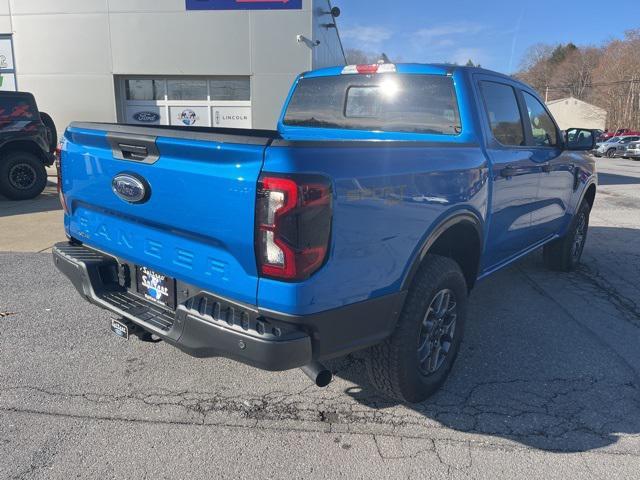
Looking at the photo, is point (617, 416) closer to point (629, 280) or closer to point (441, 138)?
point (441, 138)

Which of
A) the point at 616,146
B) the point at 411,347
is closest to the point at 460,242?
the point at 411,347

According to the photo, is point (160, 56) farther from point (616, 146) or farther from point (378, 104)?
point (616, 146)

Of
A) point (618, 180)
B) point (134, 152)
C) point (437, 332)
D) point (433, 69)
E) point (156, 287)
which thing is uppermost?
point (433, 69)

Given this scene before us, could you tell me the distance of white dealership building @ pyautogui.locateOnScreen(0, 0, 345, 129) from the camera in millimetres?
14266

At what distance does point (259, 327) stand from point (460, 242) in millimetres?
1701

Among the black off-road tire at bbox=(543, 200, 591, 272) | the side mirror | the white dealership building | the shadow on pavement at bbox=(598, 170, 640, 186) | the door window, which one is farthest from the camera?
the shadow on pavement at bbox=(598, 170, 640, 186)

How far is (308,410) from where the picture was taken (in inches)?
116

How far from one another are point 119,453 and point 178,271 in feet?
3.13

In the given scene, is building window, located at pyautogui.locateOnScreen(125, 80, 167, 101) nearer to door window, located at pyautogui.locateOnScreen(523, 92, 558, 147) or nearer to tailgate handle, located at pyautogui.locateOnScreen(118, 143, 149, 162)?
door window, located at pyautogui.locateOnScreen(523, 92, 558, 147)

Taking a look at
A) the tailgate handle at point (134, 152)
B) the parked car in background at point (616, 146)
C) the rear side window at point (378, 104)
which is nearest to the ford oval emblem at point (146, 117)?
the rear side window at point (378, 104)

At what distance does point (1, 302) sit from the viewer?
4508mm

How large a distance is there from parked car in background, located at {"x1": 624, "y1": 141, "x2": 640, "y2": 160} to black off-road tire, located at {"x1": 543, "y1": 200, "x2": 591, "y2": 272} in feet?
99.8

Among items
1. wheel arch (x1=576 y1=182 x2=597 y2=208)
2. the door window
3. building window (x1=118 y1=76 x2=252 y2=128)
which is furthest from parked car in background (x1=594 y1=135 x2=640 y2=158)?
the door window

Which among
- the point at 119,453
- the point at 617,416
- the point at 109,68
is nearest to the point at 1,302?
the point at 119,453
